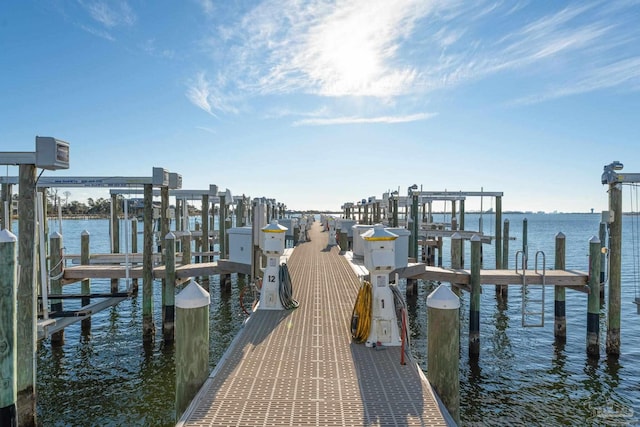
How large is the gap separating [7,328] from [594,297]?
43.2ft

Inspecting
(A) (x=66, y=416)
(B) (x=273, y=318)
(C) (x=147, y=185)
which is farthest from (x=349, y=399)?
(C) (x=147, y=185)

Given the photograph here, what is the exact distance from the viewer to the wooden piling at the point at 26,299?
6.71 m

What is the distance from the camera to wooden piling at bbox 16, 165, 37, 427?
22.0 ft

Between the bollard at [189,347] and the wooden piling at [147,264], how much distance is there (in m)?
7.19

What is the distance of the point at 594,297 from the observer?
1212 centimetres

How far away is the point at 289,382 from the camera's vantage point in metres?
5.92

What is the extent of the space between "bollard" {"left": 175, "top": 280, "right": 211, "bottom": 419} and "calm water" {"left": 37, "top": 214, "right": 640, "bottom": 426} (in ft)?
12.8

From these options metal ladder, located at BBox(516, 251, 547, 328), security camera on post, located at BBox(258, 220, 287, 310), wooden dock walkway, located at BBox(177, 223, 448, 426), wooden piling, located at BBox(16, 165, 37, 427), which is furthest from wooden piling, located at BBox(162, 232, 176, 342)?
metal ladder, located at BBox(516, 251, 547, 328)

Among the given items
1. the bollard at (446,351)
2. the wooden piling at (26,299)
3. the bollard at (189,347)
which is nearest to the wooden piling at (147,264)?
the wooden piling at (26,299)

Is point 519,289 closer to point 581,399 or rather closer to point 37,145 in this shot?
point 581,399

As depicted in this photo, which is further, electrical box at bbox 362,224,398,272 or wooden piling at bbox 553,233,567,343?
wooden piling at bbox 553,233,567,343

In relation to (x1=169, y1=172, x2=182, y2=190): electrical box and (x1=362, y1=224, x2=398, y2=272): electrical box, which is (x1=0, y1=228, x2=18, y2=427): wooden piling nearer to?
(x1=362, y1=224, x2=398, y2=272): electrical box

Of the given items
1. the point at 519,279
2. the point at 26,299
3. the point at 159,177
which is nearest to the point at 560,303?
the point at 519,279

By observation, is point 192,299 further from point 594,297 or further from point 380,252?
point 594,297
